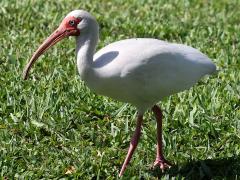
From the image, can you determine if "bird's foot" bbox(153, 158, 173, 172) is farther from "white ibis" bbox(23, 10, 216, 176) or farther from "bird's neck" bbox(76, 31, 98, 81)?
"bird's neck" bbox(76, 31, 98, 81)

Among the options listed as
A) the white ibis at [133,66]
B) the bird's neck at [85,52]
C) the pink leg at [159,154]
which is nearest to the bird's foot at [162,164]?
the pink leg at [159,154]

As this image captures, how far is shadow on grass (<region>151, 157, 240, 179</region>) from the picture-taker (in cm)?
560

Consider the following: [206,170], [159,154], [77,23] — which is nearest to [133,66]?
[77,23]

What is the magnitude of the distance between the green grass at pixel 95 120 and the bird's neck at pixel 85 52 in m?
0.80

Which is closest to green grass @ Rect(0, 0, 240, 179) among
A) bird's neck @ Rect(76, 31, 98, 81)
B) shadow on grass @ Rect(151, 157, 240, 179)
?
shadow on grass @ Rect(151, 157, 240, 179)

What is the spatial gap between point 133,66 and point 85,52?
42cm

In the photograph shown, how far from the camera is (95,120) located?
20.9ft

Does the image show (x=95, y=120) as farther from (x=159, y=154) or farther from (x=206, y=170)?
(x=206, y=170)

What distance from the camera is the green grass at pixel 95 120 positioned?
561 centimetres

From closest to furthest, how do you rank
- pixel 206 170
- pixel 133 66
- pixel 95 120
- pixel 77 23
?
pixel 133 66
pixel 77 23
pixel 206 170
pixel 95 120

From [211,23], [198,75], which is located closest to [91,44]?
[198,75]

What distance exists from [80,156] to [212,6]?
5.18 m

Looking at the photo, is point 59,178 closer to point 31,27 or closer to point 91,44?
point 91,44

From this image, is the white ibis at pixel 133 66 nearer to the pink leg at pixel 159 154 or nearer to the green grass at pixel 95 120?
the pink leg at pixel 159 154
